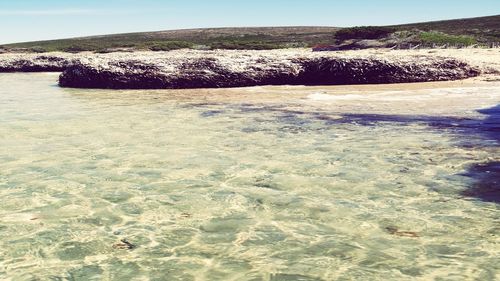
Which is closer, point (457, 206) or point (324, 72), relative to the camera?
point (457, 206)

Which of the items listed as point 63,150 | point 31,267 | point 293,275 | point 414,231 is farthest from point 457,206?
point 63,150

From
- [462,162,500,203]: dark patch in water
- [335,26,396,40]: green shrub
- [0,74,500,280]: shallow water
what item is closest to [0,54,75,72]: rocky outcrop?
[0,74,500,280]: shallow water

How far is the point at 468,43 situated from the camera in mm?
30906

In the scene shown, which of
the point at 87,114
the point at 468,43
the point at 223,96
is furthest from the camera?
the point at 468,43

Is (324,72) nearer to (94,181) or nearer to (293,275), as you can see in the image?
(94,181)

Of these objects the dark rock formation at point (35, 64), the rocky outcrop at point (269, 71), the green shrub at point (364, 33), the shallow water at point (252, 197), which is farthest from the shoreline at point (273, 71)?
the green shrub at point (364, 33)

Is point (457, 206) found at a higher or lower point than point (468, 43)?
lower

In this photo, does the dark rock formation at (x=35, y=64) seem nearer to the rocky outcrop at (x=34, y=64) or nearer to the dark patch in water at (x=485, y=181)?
the rocky outcrop at (x=34, y=64)

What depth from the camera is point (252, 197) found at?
523cm

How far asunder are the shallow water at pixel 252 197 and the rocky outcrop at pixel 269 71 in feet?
21.8

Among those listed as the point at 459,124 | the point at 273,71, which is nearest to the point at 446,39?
the point at 273,71

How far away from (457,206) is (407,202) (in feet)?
1.47

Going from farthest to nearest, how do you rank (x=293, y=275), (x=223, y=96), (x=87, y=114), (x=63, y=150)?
(x=223, y=96), (x=87, y=114), (x=63, y=150), (x=293, y=275)

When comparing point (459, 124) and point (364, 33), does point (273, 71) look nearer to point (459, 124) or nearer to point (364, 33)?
point (459, 124)
